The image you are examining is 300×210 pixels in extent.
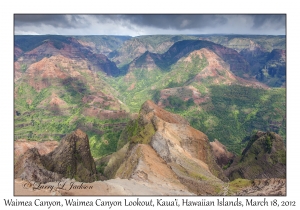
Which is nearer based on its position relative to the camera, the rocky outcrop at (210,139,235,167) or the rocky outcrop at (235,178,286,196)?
the rocky outcrop at (235,178,286,196)

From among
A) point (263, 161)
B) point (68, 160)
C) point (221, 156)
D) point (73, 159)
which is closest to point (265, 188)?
point (68, 160)

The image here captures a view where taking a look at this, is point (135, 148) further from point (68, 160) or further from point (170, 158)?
point (68, 160)

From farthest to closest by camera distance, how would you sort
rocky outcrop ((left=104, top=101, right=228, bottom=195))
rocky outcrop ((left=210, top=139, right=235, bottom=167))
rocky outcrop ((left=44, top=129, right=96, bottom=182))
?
rocky outcrop ((left=210, top=139, right=235, bottom=167)), rocky outcrop ((left=44, top=129, right=96, bottom=182)), rocky outcrop ((left=104, top=101, right=228, bottom=195))

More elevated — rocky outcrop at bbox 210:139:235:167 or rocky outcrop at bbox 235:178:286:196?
rocky outcrop at bbox 235:178:286:196

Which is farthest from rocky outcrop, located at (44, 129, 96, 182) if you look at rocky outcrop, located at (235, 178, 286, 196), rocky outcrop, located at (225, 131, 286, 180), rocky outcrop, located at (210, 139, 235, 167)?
rocky outcrop, located at (210, 139, 235, 167)

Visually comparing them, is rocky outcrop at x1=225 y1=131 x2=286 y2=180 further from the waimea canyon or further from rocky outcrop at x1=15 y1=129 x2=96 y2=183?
rocky outcrop at x1=15 y1=129 x2=96 y2=183

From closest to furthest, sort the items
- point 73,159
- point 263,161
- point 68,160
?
point 68,160 → point 73,159 → point 263,161

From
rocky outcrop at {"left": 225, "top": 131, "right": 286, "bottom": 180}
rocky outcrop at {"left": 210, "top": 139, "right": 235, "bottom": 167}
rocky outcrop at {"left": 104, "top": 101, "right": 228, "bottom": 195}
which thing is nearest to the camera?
rocky outcrop at {"left": 104, "top": 101, "right": 228, "bottom": 195}
